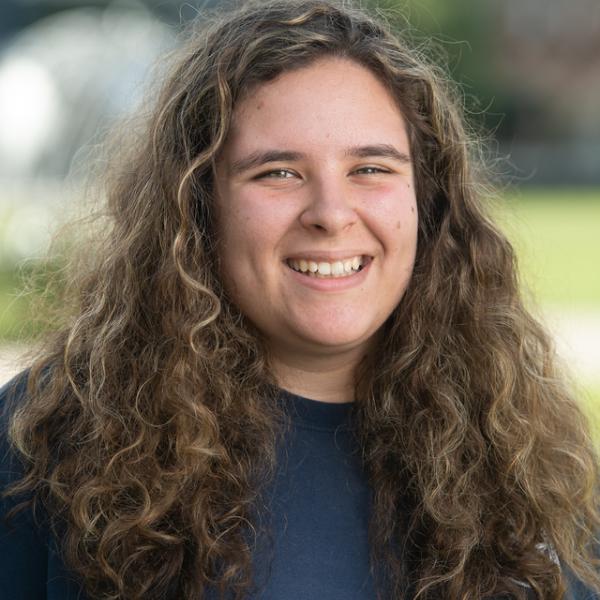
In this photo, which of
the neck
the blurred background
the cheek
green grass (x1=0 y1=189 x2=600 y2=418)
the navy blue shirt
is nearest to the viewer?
the navy blue shirt

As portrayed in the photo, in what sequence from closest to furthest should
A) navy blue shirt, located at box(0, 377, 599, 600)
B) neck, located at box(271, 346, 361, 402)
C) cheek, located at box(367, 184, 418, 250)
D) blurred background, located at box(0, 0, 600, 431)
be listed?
1. navy blue shirt, located at box(0, 377, 599, 600)
2. cheek, located at box(367, 184, 418, 250)
3. neck, located at box(271, 346, 361, 402)
4. blurred background, located at box(0, 0, 600, 431)

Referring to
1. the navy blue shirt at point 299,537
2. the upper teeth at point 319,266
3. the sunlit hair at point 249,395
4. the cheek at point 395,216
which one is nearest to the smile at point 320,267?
the upper teeth at point 319,266

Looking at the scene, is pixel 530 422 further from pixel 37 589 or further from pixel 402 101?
Answer: pixel 37 589

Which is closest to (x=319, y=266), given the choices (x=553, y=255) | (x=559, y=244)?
(x=553, y=255)

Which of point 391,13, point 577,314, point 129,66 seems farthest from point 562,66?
point 391,13

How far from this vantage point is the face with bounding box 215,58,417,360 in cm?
247

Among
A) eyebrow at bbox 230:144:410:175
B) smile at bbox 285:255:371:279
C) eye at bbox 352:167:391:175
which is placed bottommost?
smile at bbox 285:255:371:279

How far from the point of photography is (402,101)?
2.69 metres

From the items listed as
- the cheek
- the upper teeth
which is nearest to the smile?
the upper teeth

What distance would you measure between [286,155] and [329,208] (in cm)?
15

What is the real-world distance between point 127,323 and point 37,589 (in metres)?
0.62

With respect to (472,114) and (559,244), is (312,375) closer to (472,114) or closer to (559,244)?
(472,114)

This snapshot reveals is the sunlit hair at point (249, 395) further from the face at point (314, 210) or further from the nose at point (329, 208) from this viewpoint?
the nose at point (329, 208)

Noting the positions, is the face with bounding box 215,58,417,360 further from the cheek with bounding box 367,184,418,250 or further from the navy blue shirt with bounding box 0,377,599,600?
the navy blue shirt with bounding box 0,377,599,600
